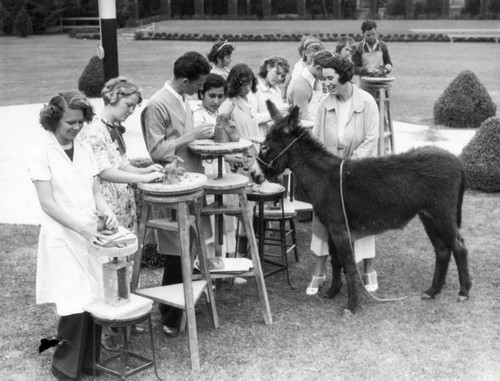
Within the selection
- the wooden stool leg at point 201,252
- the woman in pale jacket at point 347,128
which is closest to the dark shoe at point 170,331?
the wooden stool leg at point 201,252

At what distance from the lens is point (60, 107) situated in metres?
4.48

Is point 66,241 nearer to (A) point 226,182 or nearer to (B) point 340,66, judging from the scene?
(A) point 226,182

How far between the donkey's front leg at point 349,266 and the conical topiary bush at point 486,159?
4.46 m

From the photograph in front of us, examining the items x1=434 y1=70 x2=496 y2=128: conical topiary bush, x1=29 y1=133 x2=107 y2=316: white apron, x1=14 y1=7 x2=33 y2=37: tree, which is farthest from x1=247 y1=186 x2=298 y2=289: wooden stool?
x1=14 y1=7 x2=33 y2=37: tree

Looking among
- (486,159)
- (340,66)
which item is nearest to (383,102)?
(486,159)

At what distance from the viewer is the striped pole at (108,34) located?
8.80 metres

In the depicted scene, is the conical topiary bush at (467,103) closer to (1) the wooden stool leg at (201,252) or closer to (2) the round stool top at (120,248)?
(1) the wooden stool leg at (201,252)

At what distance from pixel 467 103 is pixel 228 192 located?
979cm

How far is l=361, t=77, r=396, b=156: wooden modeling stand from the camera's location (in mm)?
10484

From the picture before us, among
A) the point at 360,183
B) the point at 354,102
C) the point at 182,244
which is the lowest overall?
the point at 182,244

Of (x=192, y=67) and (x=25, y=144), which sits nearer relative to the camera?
(x=192, y=67)

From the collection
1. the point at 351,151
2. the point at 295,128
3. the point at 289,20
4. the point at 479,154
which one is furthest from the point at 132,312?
the point at 289,20

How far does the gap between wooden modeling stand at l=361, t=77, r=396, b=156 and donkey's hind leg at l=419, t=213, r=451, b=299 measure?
4.10m

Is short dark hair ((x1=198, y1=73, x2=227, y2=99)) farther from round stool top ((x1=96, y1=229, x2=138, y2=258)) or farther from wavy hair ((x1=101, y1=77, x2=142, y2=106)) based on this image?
round stool top ((x1=96, y1=229, x2=138, y2=258))
